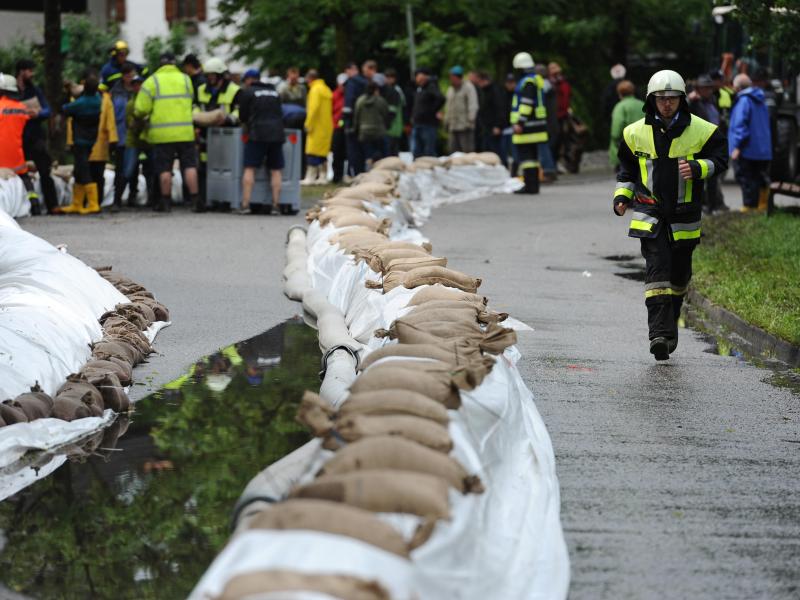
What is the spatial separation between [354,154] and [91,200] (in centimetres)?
654

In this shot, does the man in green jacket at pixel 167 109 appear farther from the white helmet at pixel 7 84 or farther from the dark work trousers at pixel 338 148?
the dark work trousers at pixel 338 148

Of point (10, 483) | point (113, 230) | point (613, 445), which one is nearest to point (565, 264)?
point (113, 230)

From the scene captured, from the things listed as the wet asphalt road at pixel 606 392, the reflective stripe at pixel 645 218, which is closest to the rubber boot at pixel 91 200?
the wet asphalt road at pixel 606 392

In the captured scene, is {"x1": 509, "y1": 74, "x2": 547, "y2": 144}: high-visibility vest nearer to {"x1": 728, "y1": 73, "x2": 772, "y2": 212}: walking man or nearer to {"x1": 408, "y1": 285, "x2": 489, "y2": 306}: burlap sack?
{"x1": 728, "y1": 73, "x2": 772, "y2": 212}: walking man

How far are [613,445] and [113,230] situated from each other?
37.8ft

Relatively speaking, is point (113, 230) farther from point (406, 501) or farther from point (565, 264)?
point (406, 501)

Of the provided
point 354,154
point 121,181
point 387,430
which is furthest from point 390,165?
point 387,430

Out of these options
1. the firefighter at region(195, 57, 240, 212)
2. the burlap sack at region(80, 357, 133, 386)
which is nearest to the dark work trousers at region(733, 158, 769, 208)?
the firefighter at region(195, 57, 240, 212)

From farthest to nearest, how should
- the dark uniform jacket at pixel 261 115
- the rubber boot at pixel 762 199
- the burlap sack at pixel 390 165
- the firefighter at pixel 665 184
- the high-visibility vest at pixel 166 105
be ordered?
the burlap sack at pixel 390 165, the rubber boot at pixel 762 199, the dark uniform jacket at pixel 261 115, the high-visibility vest at pixel 166 105, the firefighter at pixel 665 184

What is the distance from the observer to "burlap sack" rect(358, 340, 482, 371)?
270 inches

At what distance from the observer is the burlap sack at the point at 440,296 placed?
8.91 m

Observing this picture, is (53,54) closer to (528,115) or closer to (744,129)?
(528,115)

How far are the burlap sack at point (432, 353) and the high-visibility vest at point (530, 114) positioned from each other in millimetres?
17940

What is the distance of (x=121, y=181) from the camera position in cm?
2138
